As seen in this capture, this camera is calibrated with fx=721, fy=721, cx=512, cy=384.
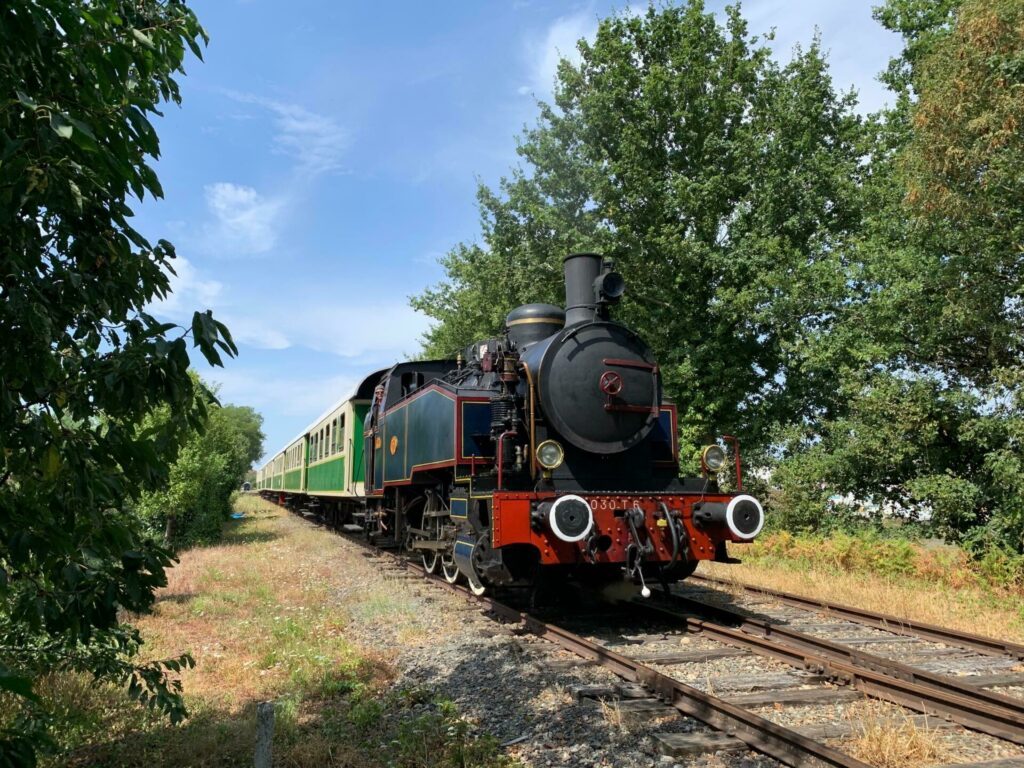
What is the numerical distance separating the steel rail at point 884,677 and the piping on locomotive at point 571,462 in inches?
31.9

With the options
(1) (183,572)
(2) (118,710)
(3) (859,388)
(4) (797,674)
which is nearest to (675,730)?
(4) (797,674)

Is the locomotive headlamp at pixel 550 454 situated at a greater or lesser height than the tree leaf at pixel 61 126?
lesser

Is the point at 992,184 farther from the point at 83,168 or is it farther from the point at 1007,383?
the point at 83,168

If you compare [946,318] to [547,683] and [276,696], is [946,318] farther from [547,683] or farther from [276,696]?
[276,696]

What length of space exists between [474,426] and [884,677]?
14.1 ft

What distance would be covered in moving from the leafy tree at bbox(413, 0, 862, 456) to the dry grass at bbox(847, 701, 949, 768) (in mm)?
12018

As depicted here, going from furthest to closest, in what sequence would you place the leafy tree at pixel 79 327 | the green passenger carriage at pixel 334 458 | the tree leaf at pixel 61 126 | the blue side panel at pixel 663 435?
the green passenger carriage at pixel 334 458 < the blue side panel at pixel 663 435 < the leafy tree at pixel 79 327 < the tree leaf at pixel 61 126

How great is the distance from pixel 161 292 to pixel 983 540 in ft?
41.2

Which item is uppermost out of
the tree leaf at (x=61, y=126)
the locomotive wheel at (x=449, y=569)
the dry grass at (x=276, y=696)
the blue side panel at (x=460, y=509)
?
the tree leaf at (x=61, y=126)

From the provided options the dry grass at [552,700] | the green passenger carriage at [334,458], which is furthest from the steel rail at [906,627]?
the green passenger carriage at [334,458]

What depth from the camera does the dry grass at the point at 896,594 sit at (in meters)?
7.16

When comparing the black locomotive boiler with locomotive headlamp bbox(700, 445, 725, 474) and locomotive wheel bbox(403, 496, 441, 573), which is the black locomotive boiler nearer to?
locomotive headlamp bbox(700, 445, 725, 474)

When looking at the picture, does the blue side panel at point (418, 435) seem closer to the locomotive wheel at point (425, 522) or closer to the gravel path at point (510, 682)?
the locomotive wheel at point (425, 522)

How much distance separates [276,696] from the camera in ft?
16.2
